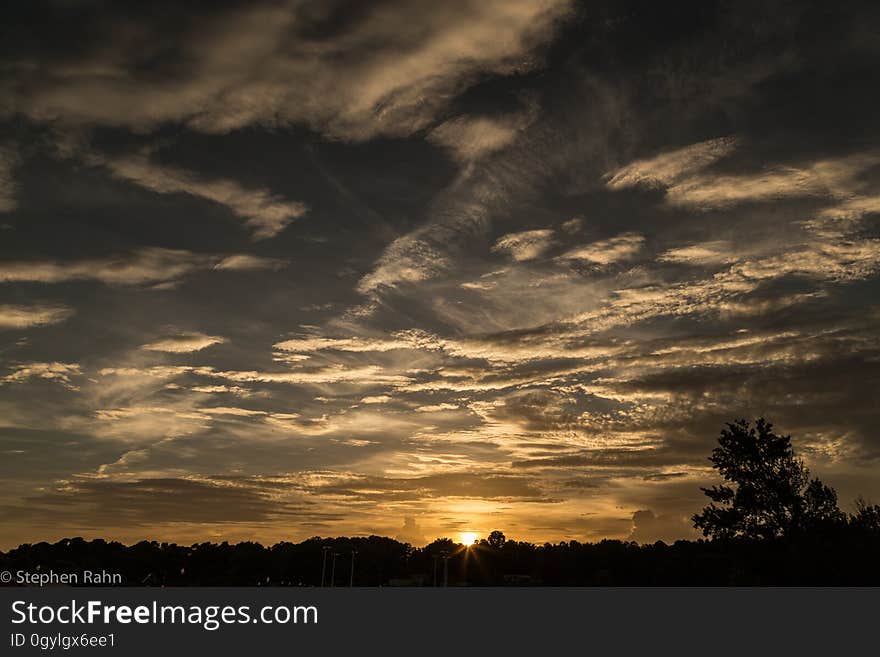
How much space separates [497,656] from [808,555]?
4318 centimetres

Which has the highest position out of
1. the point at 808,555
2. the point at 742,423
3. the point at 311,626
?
the point at 742,423

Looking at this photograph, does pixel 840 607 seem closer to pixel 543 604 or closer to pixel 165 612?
pixel 543 604

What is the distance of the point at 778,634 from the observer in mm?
62062

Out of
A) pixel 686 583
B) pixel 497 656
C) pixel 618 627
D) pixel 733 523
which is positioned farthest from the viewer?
pixel 686 583

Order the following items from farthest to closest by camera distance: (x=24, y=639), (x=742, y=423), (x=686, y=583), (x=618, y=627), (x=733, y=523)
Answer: (x=686, y=583)
(x=742, y=423)
(x=733, y=523)
(x=618, y=627)
(x=24, y=639)

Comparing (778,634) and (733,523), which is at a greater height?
(733,523)

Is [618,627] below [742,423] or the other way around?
below

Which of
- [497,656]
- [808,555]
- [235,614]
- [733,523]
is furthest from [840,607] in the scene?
[235,614]

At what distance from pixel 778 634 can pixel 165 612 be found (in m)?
66.5

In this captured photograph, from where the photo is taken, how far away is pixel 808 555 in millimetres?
76125

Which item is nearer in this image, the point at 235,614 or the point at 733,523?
the point at 733,523

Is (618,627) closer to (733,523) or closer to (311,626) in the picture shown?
(733,523)

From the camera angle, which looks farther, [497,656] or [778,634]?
[778,634]

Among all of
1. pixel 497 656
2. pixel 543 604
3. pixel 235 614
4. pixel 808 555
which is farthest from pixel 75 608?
pixel 808 555
